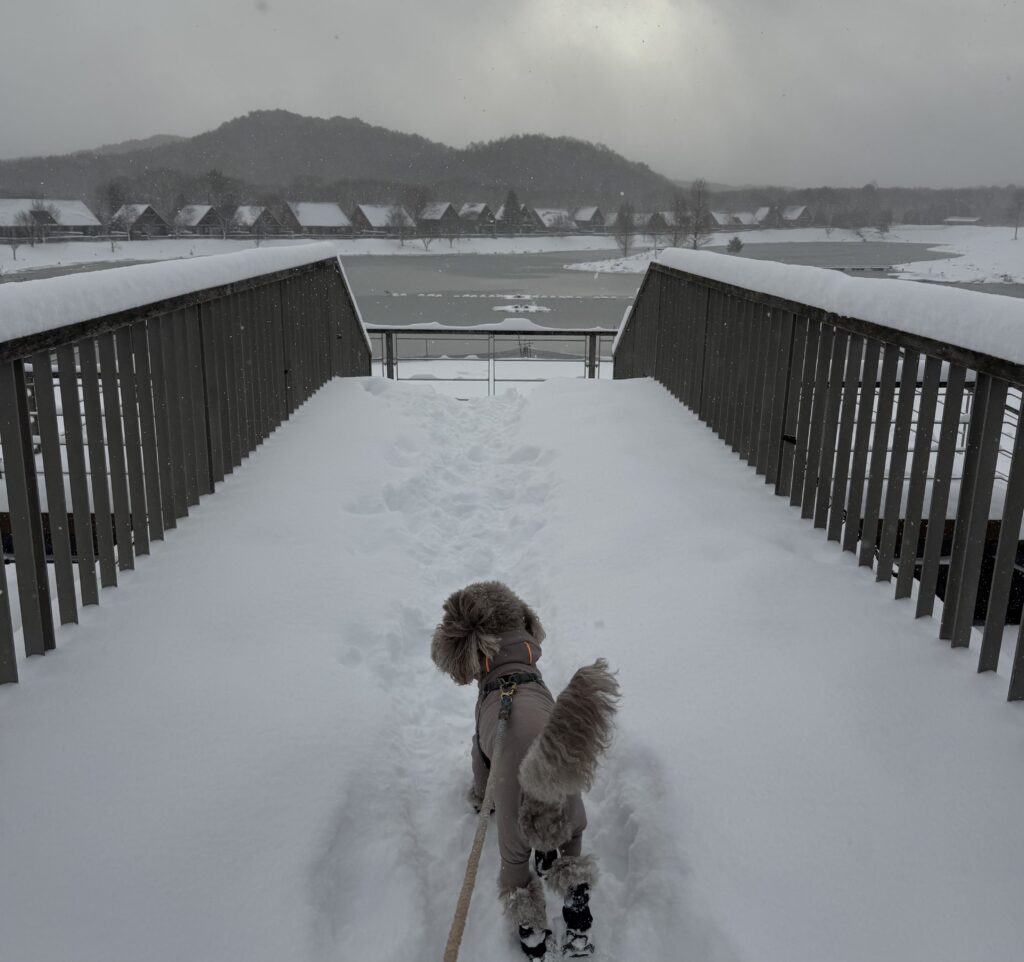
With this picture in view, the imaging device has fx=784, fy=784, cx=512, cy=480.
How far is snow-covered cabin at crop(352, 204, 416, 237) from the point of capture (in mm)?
97125

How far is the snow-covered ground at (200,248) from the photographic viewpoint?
57.2m

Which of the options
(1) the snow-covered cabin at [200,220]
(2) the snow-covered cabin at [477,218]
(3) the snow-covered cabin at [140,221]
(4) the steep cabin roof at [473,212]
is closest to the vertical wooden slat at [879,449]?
(3) the snow-covered cabin at [140,221]

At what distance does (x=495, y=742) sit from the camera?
2318 millimetres

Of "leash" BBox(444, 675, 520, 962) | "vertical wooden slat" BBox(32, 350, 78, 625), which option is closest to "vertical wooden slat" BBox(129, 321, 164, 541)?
"vertical wooden slat" BBox(32, 350, 78, 625)

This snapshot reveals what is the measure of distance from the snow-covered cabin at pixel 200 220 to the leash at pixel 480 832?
7993 centimetres

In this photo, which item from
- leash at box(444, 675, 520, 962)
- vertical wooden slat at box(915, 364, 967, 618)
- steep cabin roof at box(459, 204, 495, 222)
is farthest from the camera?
steep cabin roof at box(459, 204, 495, 222)

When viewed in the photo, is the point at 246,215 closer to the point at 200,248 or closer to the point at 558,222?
the point at 200,248

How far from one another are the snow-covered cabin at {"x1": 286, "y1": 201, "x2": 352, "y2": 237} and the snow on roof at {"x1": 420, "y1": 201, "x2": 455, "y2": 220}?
1033 cm

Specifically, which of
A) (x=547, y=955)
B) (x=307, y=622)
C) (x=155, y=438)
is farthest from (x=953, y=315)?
(x=155, y=438)

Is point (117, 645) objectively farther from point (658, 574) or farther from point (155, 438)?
point (658, 574)

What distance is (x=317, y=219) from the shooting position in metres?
93.0

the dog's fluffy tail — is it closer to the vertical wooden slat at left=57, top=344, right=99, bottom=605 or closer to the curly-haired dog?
the curly-haired dog

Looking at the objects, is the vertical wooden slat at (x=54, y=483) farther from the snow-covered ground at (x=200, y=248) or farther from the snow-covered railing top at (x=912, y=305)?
the snow-covered ground at (x=200, y=248)

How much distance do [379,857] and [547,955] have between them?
1.97 feet
